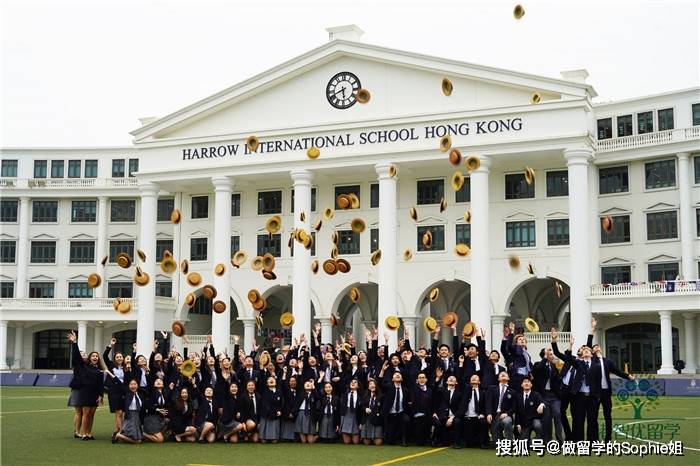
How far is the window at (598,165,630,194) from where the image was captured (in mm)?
46906

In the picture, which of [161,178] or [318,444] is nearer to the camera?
[318,444]

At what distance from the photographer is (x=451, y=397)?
1825cm

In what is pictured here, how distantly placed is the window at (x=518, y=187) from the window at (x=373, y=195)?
6954 millimetres

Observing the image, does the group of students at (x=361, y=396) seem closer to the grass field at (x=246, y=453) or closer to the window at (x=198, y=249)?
the grass field at (x=246, y=453)

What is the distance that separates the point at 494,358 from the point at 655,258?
30.1 m

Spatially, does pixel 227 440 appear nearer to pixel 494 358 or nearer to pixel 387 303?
pixel 494 358

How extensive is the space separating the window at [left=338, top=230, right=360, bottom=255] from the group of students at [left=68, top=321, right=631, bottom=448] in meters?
29.0

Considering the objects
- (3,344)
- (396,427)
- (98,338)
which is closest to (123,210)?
(98,338)

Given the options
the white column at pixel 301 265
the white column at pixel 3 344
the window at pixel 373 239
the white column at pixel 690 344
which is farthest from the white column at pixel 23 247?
the white column at pixel 690 344

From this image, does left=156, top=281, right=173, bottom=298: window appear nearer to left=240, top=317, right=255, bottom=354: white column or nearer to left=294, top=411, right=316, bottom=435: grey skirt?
left=240, top=317, right=255, bottom=354: white column

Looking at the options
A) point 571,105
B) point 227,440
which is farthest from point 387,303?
point 227,440

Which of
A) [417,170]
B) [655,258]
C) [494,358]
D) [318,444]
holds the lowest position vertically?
[318,444]

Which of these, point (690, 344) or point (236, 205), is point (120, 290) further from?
point (690, 344)

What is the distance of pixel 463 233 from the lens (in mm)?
47938
